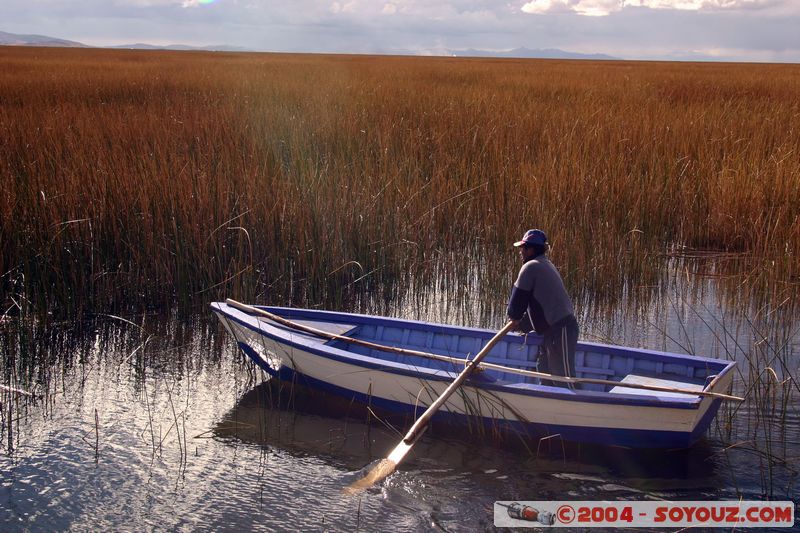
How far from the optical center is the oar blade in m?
4.31

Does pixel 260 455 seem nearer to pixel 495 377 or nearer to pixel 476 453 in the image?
pixel 476 453

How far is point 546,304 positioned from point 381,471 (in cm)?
147

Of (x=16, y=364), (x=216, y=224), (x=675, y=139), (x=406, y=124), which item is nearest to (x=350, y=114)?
(x=406, y=124)

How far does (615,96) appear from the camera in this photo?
1617 centimetres

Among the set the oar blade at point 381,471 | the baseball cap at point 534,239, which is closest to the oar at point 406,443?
the oar blade at point 381,471

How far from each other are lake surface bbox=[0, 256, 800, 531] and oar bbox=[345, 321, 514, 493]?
65 millimetres

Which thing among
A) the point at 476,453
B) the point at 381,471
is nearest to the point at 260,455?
the point at 381,471

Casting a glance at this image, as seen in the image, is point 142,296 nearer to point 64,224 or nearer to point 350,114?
point 64,224

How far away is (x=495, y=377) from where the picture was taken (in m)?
5.51

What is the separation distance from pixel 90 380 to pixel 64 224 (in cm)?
183

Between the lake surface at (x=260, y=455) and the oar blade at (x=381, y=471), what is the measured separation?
0.18 ft

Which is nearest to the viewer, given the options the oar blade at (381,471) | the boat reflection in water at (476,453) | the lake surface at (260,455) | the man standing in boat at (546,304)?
the lake surface at (260,455)

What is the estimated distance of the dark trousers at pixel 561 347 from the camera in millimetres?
5070

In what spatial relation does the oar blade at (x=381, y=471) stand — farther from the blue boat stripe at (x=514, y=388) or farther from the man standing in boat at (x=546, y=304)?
the man standing in boat at (x=546, y=304)
